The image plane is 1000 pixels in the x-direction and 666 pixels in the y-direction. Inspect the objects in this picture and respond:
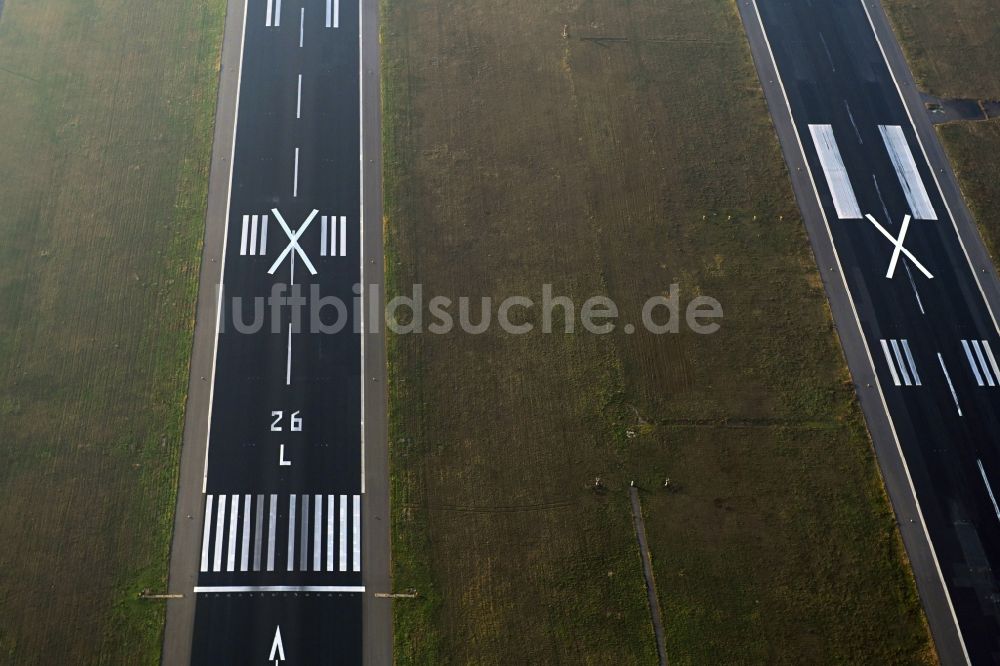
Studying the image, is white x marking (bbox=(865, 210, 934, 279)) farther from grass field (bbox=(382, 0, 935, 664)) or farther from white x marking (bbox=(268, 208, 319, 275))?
white x marking (bbox=(268, 208, 319, 275))

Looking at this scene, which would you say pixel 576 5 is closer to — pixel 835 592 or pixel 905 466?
pixel 905 466

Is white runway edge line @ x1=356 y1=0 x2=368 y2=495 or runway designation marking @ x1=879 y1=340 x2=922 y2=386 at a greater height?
white runway edge line @ x1=356 y1=0 x2=368 y2=495

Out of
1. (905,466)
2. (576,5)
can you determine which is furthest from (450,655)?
(576,5)

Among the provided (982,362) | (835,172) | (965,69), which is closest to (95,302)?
(835,172)

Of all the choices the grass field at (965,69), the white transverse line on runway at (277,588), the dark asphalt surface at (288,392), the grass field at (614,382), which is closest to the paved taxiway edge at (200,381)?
the dark asphalt surface at (288,392)

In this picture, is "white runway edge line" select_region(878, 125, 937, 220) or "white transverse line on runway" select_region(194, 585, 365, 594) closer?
"white transverse line on runway" select_region(194, 585, 365, 594)

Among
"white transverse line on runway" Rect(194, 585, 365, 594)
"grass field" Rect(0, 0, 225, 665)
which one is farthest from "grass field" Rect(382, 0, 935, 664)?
"grass field" Rect(0, 0, 225, 665)

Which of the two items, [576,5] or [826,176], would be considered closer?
[826,176]
